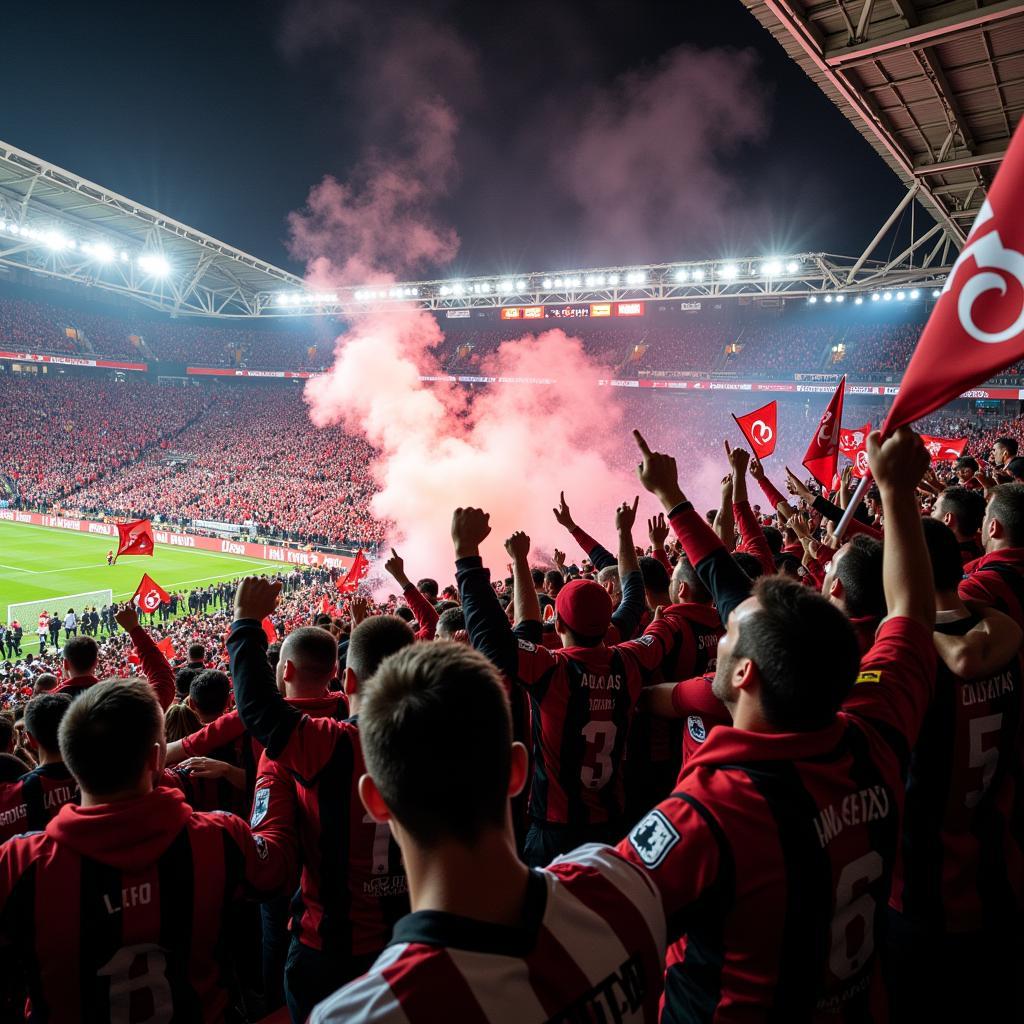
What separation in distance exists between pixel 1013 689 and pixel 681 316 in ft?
144

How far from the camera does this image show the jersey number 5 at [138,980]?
2.17 meters

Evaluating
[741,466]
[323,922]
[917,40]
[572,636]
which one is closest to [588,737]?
[572,636]

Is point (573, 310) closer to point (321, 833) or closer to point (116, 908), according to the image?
point (321, 833)

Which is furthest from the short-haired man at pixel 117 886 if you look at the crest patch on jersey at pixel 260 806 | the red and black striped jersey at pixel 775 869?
the red and black striped jersey at pixel 775 869

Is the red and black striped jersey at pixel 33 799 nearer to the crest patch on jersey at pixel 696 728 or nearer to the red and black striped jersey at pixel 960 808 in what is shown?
the crest patch on jersey at pixel 696 728

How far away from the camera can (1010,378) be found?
1134 inches

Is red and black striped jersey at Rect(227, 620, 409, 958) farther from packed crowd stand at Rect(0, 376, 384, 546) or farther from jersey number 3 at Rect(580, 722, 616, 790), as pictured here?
packed crowd stand at Rect(0, 376, 384, 546)

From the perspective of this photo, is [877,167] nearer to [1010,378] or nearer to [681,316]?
[1010,378]

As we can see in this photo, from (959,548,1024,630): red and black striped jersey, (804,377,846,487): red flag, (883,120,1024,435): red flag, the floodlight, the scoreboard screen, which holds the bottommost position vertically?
(959,548,1024,630): red and black striped jersey

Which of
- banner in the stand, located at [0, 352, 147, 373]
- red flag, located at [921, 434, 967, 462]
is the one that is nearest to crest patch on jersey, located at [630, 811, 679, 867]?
red flag, located at [921, 434, 967, 462]

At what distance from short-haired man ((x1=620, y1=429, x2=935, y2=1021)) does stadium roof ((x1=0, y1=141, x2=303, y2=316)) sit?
118ft

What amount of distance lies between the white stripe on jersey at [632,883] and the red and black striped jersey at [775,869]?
0.18ft

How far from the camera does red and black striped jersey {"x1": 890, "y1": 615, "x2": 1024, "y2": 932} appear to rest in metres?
2.41

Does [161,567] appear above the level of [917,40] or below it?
below
